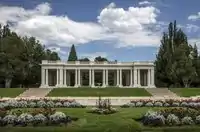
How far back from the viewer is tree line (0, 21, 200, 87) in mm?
77938

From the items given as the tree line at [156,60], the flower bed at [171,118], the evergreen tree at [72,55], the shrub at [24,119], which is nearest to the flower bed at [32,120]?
the shrub at [24,119]

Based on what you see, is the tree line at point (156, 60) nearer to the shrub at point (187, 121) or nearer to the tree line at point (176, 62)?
the tree line at point (176, 62)

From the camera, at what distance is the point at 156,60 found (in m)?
88.1

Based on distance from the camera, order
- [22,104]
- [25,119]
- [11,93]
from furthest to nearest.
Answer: [11,93], [22,104], [25,119]

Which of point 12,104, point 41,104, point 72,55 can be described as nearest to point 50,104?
point 41,104

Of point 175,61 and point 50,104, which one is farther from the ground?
point 175,61

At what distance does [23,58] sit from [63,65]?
27.2ft

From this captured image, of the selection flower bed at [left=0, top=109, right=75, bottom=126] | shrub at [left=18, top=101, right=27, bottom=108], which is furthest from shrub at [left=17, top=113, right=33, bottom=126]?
shrub at [left=18, top=101, right=27, bottom=108]

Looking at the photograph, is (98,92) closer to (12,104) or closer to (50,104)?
(50,104)

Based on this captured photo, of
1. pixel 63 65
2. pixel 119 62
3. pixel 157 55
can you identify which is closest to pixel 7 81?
pixel 63 65

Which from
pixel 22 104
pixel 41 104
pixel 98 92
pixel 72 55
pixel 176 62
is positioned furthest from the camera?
pixel 72 55

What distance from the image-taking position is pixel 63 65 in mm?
79875

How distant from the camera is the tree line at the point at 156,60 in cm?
7794

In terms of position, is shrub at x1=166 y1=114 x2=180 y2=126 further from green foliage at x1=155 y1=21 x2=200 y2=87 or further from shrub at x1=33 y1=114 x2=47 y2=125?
green foliage at x1=155 y1=21 x2=200 y2=87
